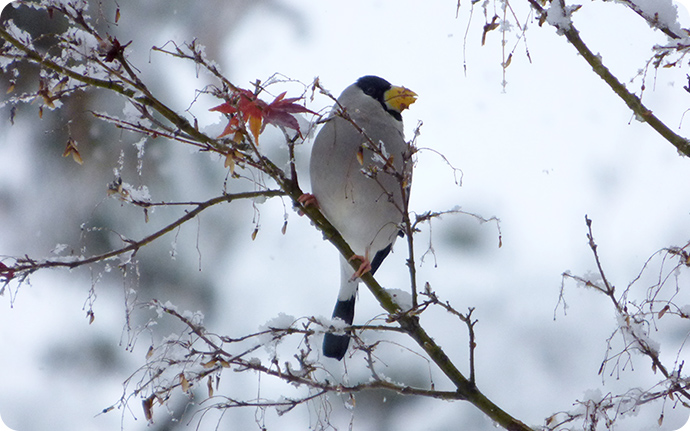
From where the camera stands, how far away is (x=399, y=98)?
7.00 feet

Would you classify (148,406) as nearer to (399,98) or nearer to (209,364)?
(209,364)

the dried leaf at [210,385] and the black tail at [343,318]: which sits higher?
the black tail at [343,318]

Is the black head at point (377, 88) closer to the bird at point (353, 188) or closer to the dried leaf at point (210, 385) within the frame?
the bird at point (353, 188)

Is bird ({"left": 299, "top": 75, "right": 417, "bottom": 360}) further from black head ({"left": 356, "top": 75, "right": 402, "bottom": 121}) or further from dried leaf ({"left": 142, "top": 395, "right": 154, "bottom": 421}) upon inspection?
dried leaf ({"left": 142, "top": 395, "right": 154, "bottom": 421})

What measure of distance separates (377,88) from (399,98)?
197 mm

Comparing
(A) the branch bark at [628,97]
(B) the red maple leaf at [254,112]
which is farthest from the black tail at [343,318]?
(A) the branch bark at [628,97]

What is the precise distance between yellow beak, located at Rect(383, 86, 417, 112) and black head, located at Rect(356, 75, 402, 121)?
17mm

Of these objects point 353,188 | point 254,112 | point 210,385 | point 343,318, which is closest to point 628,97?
point 254,112

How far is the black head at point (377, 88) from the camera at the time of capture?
7.44 ft

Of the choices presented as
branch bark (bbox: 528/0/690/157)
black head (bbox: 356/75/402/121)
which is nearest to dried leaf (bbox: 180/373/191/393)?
branch bark (bbox: 528/0/690/157)

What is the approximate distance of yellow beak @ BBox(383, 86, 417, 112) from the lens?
2080mm

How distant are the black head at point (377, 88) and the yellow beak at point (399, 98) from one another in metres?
0.02

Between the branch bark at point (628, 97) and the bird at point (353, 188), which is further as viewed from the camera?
the bird at point (353, 188)

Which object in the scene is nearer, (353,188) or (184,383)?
(184,383)
